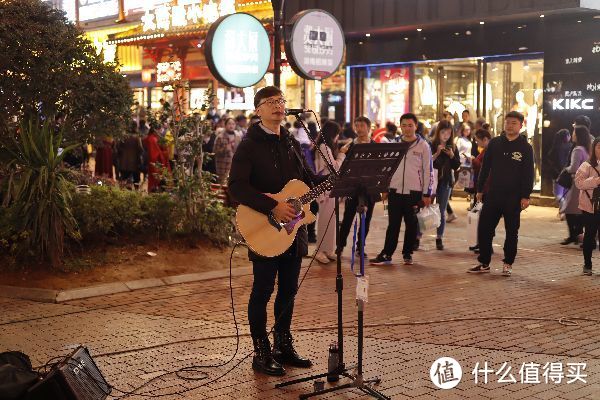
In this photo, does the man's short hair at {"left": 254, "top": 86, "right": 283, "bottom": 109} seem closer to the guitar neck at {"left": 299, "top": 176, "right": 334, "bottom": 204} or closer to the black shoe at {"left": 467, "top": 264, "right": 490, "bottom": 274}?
the guitar neck at {"left": 299, "top": 176, "right": 334, "bottom": 204}

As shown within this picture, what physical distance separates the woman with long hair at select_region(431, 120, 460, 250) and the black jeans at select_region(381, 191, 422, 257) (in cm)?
151

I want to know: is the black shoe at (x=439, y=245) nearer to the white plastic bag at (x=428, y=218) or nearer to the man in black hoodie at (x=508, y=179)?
the white plastic bag at (x=428, y=218)

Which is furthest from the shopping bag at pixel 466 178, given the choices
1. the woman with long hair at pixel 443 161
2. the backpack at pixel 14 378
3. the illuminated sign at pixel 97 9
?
the illuminated sign at pixel 97 9

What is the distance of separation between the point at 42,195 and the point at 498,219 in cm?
537

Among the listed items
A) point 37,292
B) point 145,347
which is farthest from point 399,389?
point 37,292

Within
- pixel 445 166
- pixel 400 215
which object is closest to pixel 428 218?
pixel 400 215

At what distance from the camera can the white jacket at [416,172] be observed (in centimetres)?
1101

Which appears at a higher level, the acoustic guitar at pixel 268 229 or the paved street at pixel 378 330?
the acoustic guitar at pixel 268 229

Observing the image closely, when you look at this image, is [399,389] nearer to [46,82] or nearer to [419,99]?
[46,82]

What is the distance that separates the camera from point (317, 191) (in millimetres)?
6016

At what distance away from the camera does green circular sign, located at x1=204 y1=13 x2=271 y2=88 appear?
10188mm

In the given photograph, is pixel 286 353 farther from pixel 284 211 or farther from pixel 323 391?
pixel 284 211

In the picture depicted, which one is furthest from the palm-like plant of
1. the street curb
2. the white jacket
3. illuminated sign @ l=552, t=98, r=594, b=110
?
illuminated sign @ l=552, t=98, r=594, b=110

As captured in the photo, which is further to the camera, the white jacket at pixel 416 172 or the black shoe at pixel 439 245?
the black shoe at pixel 439 245
